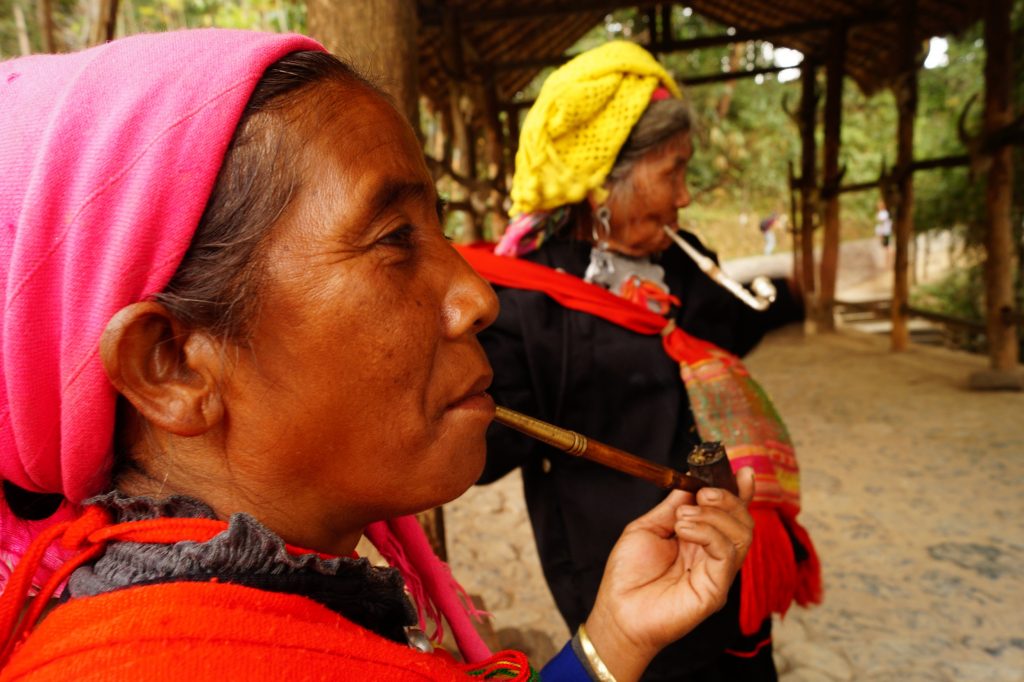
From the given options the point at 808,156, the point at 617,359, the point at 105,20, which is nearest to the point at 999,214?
the point at 808,156

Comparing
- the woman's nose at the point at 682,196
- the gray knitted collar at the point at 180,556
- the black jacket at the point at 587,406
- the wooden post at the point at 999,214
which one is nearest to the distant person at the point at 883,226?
the wooden post at the point at 999,214

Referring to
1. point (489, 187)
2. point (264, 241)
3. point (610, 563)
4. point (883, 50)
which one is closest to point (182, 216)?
point (264, 241)

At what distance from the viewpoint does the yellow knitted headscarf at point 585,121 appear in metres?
1.83

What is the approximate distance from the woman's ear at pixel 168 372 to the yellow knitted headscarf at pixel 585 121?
1.24 metres

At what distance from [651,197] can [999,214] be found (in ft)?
17.7

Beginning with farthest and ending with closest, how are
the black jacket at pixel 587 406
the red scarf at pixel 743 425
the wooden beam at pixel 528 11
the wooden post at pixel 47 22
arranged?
the wooden beam at pixel 528 11 < the wooden post at pixel 47 22 < the black jacket at pixel 587 406 < the red scarf at pixel 743 425

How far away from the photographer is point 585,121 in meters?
1.86

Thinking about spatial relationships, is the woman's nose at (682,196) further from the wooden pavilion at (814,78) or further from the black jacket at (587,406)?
the wooden pavilion at (814,78)

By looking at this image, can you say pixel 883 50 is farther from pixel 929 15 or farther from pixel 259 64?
pixel 259 64

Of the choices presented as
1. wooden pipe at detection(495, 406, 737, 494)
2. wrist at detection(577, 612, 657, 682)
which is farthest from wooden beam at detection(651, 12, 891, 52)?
wrist at detection(577, 612, 657, 682)

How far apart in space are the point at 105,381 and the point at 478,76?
826cm

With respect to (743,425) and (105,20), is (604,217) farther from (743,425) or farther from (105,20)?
(105,20)

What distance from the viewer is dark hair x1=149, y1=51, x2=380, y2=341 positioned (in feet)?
2.36

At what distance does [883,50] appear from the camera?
9.02 m
